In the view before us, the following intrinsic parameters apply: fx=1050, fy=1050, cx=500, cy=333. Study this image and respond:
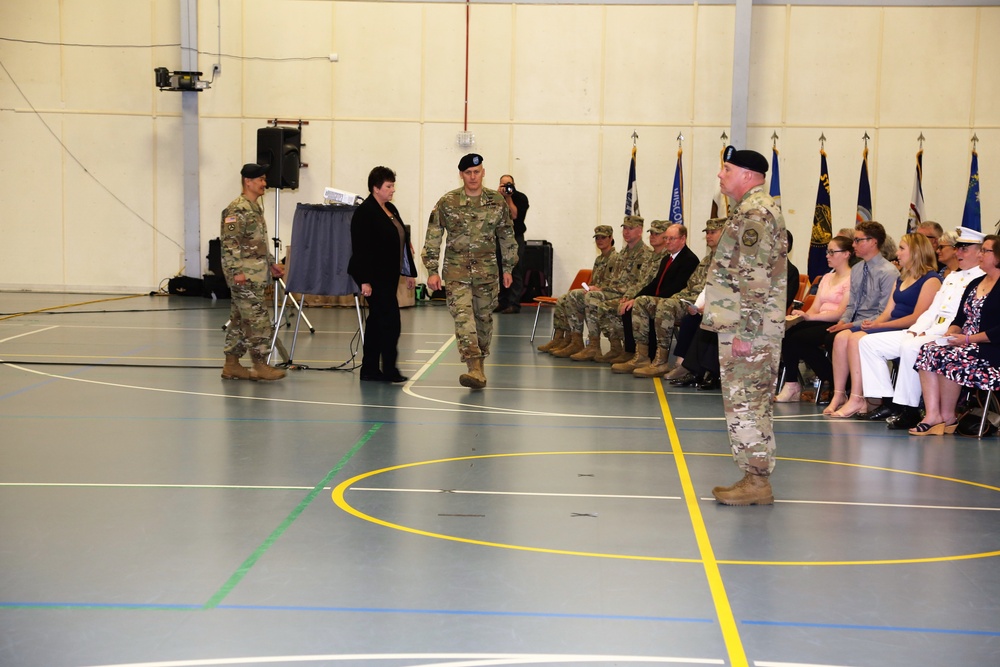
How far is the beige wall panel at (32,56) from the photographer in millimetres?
18109

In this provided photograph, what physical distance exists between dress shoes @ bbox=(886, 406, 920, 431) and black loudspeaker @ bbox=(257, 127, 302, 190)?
37.7 ft

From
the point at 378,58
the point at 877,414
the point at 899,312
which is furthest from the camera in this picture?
the point at 378,58

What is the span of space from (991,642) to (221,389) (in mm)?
6226

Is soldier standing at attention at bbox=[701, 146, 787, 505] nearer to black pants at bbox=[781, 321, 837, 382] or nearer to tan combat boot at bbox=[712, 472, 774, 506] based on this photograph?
tan combat boot at bbox=[712, 472, 774, 506]

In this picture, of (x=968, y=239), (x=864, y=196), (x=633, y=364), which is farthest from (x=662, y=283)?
(x=864, y=196)

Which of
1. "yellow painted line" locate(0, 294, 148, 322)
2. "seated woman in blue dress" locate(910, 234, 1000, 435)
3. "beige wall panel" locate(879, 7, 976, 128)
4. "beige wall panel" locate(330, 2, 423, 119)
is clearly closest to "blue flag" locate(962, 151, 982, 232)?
"beige wall panel" locate(879, 7, 976, 128)

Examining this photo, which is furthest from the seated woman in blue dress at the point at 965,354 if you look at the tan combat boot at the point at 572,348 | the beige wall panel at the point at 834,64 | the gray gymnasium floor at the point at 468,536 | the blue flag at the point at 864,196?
the beige wall panel at the point at 834,64

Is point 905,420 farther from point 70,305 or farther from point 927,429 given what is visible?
point 70,305

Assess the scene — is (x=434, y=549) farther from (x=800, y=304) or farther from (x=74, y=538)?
(x=800, y=304)

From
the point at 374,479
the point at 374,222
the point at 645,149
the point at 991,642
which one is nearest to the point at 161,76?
the point at 645,149

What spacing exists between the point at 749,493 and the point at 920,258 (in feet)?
12.1

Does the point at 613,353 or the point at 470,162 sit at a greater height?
the point at 470,162

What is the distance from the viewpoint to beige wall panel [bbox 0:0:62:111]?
59.4 feet

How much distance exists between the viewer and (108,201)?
60.2ft
